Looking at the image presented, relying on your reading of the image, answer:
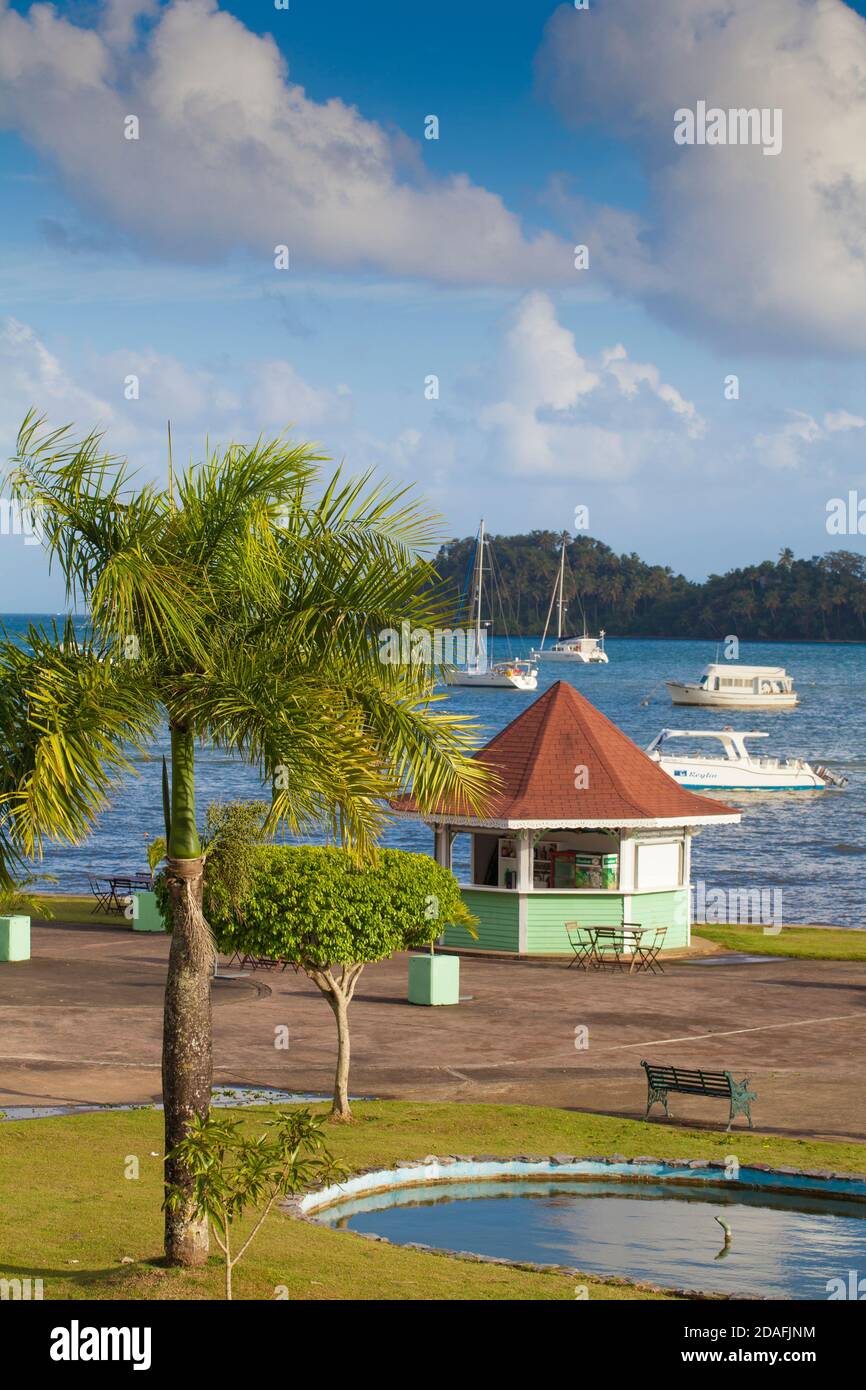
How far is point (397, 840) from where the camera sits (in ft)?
244

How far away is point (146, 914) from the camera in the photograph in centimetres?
3609

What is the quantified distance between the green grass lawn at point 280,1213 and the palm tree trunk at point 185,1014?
34 centimetres

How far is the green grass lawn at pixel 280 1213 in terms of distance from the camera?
44.1ft

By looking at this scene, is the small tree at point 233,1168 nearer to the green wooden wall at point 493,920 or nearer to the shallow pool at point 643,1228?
the shallow pool at point 643,1228

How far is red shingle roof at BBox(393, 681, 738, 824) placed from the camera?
112 feet

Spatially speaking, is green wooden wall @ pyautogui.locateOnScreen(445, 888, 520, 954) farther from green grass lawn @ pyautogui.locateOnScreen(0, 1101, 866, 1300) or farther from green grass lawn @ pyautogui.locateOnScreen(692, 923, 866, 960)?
green grass lawn @ pyautogui.locateOnScreen(0, 1101, 866, 1300)

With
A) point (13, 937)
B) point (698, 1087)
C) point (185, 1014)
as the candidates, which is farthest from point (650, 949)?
point (185, 1014)

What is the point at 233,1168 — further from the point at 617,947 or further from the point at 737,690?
the point at 737,690

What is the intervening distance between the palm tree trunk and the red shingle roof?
19.7 metres

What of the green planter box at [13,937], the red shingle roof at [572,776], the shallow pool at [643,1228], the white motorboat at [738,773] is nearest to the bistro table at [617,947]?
the red shingle roof at [572,776]

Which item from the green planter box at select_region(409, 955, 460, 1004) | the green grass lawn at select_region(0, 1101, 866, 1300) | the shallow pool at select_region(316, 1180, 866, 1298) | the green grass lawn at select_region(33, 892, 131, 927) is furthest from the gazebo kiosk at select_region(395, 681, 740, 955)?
the shallow pool at select_region(316, 1180, 866, 1298)

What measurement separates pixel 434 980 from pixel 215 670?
15.7 meters
